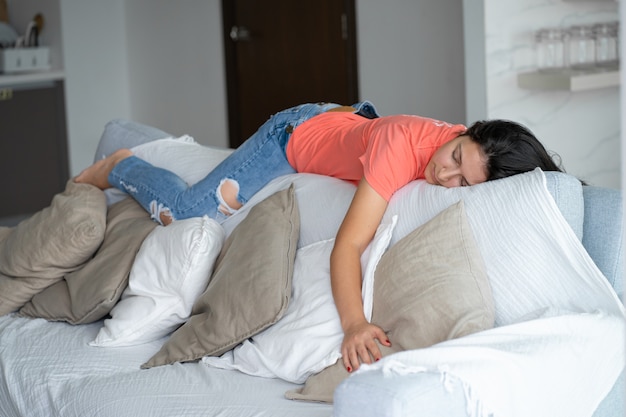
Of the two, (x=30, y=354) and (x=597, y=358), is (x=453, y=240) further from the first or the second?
(x=30, y=354)

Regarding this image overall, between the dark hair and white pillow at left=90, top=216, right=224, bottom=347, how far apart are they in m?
0.73

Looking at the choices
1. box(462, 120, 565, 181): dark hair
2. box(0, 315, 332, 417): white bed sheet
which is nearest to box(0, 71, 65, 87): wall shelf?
box(0, 315, 332, 417): white bed sheet

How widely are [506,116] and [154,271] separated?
217cm

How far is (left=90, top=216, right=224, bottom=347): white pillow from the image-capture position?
7.80ft

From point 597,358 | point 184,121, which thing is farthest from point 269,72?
point 597,358

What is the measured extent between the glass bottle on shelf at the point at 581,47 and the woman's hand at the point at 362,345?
8.72ft

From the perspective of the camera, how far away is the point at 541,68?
13.7 ft

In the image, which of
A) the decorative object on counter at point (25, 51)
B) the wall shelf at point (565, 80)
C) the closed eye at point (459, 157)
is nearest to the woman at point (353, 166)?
the closed eye at point (459, 157)

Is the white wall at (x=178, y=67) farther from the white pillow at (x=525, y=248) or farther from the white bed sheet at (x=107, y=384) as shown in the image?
the white pillow at (x=525, y=248)

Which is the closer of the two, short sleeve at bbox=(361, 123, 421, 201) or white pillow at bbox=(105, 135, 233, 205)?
short sleeve at bbox=(361, 123, 421, 201)

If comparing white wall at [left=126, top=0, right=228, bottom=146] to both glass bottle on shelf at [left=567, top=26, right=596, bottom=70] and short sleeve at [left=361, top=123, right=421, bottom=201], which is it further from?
short sleeve at [left=361, top=123, right=421, bottom=201]

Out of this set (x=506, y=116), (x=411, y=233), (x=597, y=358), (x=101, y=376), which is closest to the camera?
(x=597, y=358)

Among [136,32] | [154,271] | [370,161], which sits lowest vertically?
[154,271]

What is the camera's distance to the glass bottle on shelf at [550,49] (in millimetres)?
4137
